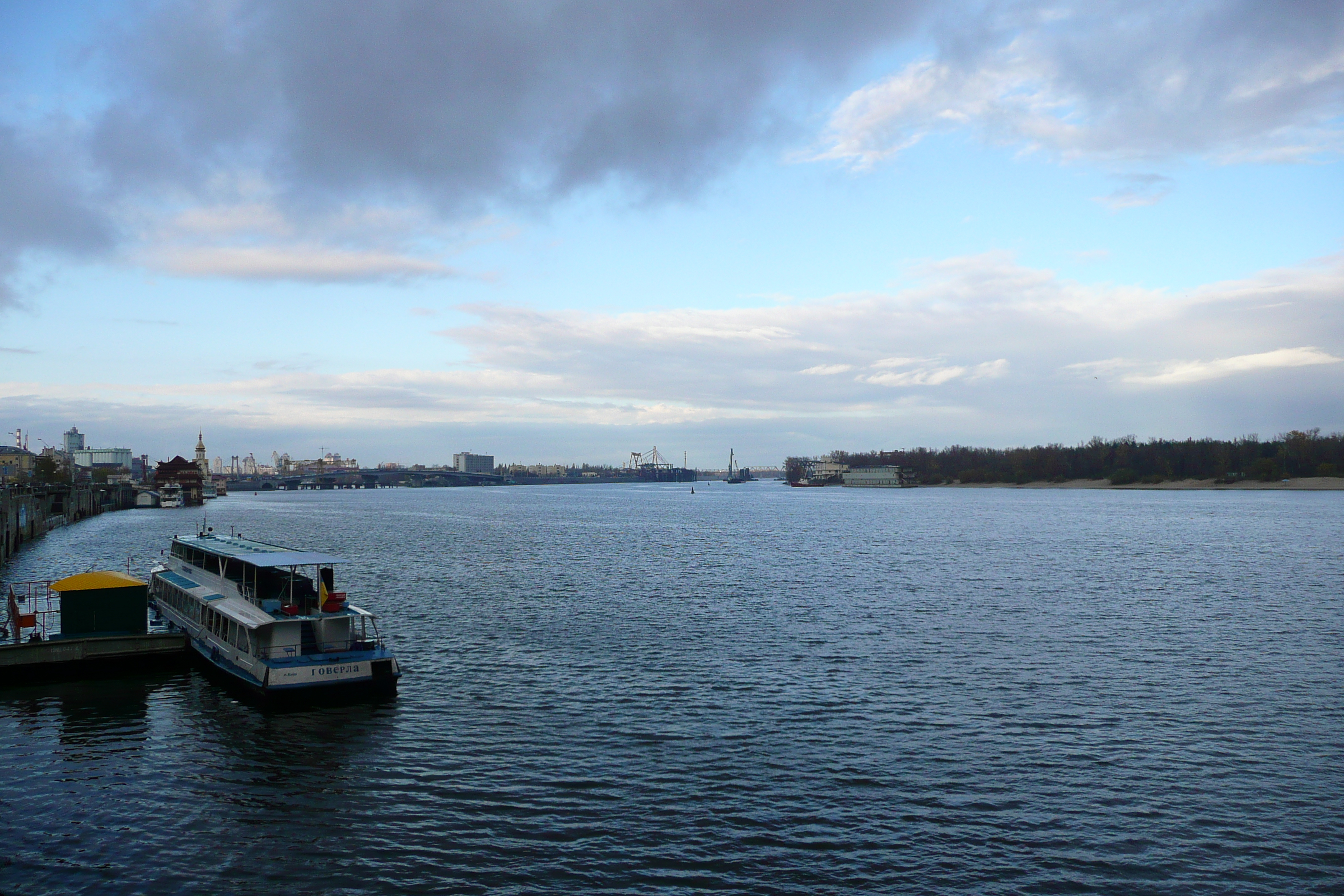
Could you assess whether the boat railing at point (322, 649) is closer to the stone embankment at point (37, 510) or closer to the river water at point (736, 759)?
the river water at point (736, 759)

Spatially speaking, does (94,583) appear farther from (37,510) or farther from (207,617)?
(37,510)

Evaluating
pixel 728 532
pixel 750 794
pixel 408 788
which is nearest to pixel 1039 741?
pixel 750 794

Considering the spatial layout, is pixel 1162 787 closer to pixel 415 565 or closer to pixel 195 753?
pixel 195 753

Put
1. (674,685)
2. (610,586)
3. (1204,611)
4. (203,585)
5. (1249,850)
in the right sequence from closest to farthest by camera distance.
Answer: (1249,850) < (674,685) < (203,585) < (1204,611) < (610,586)

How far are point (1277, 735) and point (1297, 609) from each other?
30616 mm

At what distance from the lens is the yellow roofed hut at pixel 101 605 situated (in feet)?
127

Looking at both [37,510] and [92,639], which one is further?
[37,510]

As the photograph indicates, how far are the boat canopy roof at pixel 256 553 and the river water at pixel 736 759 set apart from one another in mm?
5787

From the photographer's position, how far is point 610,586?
65.1 m

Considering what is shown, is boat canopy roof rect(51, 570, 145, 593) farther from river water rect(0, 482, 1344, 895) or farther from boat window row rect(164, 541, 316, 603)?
river water rect(0, 482, 1344, 895)

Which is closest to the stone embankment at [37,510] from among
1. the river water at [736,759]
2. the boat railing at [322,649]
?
the river water at [736,759]

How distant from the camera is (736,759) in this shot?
26672 millimetres

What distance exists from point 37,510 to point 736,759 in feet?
431

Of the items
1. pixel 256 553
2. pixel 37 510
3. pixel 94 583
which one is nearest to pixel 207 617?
pixel 256 553
